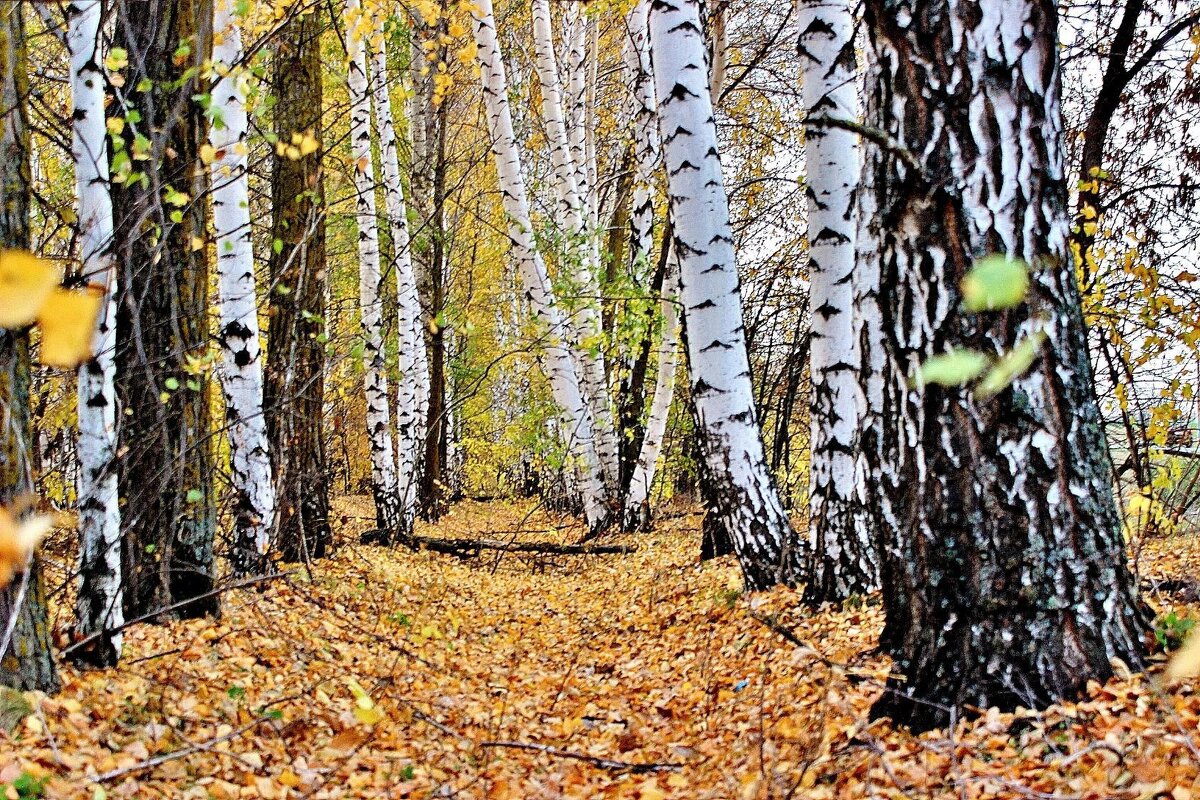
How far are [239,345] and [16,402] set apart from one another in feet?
9.86

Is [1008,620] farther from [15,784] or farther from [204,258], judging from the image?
[204,258]

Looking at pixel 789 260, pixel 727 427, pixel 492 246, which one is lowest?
pixel 727 427

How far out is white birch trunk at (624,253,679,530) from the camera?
368 inches

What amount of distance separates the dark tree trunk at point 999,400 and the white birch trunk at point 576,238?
703 cm

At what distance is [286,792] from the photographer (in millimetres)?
2959

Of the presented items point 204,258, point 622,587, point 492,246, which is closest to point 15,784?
point 204,258

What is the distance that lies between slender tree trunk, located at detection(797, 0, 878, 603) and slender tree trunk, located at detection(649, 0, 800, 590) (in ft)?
1.85

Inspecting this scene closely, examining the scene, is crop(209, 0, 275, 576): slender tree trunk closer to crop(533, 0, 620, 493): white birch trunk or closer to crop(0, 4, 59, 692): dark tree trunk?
crop(0, 4, 59, 692): dark tree trunk

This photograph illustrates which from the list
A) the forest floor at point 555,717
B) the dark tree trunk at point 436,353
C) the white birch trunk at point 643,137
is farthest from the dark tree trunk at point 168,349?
the dark tree trunk at point 436,353

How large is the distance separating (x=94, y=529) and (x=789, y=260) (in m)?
9.11

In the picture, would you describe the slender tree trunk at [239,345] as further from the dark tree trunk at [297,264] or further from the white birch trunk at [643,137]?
the white birch trunk at [643,137]

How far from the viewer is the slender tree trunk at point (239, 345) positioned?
5.81 m

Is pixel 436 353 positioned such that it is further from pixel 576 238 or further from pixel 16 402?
pixel 16 402

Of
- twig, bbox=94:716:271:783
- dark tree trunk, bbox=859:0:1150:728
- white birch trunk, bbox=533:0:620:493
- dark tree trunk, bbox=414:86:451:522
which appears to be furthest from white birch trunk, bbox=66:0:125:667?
dark tree trunk, bbox=414:86:451:522
